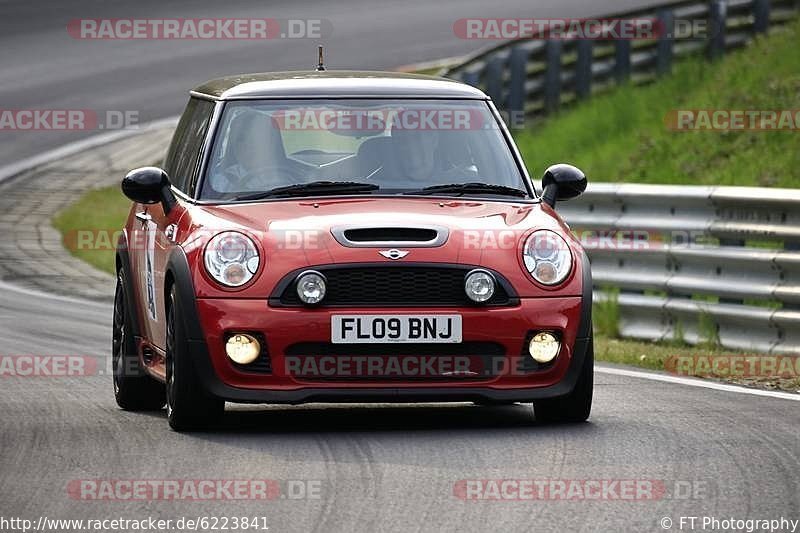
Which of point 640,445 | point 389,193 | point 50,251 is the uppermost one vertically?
point 389,193

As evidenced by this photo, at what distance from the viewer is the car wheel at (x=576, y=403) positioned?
29.0ft

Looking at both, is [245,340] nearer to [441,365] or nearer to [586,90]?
[441,365]

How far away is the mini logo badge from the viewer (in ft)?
27.8

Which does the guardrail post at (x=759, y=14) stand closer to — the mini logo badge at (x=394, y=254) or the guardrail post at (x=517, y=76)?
the guardrail post at (x=517, y=76)

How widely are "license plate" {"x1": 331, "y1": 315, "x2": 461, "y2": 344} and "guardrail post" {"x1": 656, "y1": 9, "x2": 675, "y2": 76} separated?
13.9 metres

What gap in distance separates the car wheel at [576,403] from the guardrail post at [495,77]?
42.8 feet

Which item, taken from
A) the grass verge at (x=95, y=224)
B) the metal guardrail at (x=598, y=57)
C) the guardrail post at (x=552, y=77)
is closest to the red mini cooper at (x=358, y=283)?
the grass verge at (x=95, y=224)

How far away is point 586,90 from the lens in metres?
22.4

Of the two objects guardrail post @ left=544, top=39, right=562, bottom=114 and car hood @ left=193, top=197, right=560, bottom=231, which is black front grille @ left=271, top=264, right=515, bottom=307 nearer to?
car hood @ left=193, top=197, right=560, bottom=231

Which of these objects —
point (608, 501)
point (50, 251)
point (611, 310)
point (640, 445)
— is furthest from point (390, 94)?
point (50, 251)

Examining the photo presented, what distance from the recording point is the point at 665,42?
2181 cm

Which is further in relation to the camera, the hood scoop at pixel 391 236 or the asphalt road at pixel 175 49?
the asphalt road at pixel 175 49

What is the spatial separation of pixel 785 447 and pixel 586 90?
14.5 metres

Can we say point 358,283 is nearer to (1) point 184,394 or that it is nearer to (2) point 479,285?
(2) point 479,285
